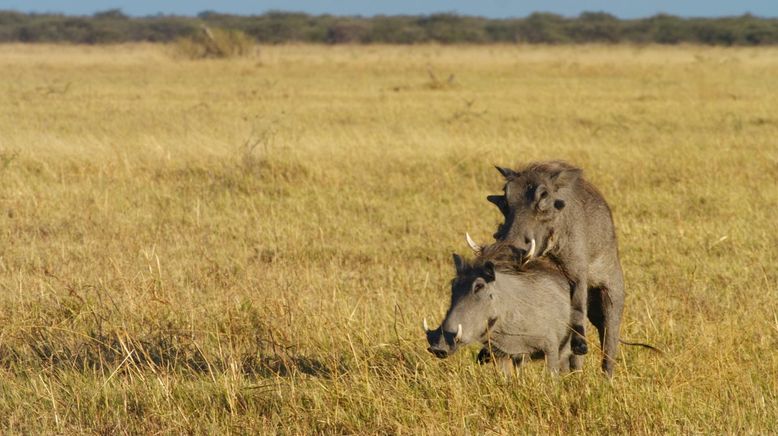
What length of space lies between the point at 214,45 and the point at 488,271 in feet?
101

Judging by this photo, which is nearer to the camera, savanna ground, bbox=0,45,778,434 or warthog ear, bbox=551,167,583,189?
savanna ground, bbox=0,45,778,434

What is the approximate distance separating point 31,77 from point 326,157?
1604cm

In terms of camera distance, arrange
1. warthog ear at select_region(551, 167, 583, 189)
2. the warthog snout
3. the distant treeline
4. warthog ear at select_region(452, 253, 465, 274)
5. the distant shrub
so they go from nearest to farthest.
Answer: the warthog snout, warthog ear at select_region(452, 253, 465, 274), warthog ear at select_region(551, 167, 583, 189), the distant shrub, the distant treeline

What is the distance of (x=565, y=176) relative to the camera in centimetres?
458

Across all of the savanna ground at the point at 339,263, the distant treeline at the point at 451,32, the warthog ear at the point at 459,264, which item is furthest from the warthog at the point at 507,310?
the distant treeline at the point at 451,32

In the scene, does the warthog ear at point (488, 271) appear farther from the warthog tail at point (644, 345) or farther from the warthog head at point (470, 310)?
the warthog tail at point (644, 345)

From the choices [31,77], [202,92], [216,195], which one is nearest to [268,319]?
[216,195]

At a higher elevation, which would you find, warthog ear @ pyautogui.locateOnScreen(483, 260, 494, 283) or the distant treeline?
warthog ear @ pyautogui.locateOnScreen(483, 260, 494, 283)

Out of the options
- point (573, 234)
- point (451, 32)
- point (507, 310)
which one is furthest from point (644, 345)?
point (451, 32)

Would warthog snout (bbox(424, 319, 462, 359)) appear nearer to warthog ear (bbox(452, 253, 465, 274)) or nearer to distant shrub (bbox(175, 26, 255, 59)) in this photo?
warthog ear (bbox(452, 253, 465, 274))

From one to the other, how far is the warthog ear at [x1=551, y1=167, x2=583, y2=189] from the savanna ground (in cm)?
81

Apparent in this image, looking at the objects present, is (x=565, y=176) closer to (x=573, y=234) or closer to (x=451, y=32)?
(x=573, y=234)

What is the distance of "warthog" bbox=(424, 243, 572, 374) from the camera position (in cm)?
382

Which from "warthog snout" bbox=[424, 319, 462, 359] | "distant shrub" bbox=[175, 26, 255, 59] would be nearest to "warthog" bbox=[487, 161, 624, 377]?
"warthog snout" bbox=[424, 319, 462, 359]
